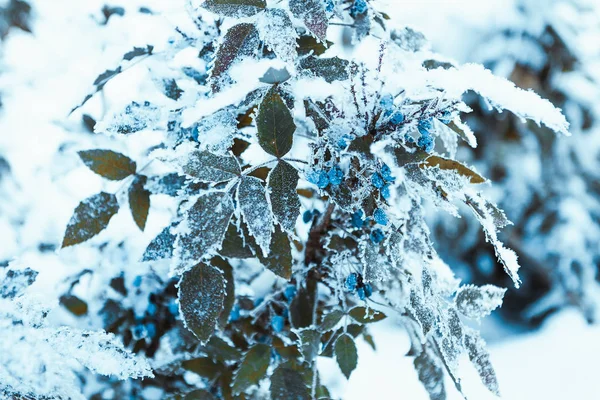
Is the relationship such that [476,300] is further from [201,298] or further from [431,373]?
[201,298]

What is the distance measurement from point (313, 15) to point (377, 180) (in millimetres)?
183

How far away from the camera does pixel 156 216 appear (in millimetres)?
1153

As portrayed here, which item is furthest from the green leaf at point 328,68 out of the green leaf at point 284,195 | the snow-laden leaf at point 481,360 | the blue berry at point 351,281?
the snow-laden leaf at point 481,360

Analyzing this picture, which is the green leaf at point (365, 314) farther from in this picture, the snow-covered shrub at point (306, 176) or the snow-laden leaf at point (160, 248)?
the snow-laden leaf at point (160, 248)

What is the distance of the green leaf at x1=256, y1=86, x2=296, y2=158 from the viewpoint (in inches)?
22.2

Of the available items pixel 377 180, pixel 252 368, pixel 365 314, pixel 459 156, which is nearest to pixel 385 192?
pixel 377 180

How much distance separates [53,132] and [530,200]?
2.39m

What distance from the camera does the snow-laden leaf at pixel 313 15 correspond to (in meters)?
0.55

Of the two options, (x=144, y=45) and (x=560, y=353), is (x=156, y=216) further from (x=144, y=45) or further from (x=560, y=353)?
(x=560, y=353)

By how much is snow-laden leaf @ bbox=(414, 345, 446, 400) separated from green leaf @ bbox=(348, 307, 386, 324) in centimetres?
9

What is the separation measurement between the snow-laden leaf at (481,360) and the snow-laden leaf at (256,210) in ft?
0.99

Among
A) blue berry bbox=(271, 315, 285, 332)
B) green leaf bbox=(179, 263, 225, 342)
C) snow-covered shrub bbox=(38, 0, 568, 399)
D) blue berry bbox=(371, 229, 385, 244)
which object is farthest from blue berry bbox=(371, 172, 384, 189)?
blue berry bbox=(271, 315, 285, 332)

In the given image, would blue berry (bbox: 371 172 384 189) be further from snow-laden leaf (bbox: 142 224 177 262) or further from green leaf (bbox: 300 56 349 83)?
snow-laden leaf (bbox: 142 224 177 262)

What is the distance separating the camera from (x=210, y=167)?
0.57 meters
